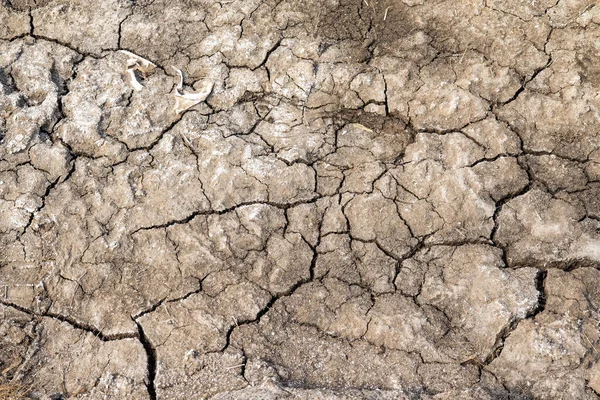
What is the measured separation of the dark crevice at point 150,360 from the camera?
2631mm

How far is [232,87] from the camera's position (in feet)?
11.6

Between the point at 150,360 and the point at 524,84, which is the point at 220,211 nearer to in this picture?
the point at 150,360

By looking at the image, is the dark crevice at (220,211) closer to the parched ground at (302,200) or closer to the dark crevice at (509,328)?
the parched ground at (302,200)

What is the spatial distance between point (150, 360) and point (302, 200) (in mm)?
1097

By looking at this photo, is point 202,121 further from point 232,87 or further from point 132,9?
point 132,9

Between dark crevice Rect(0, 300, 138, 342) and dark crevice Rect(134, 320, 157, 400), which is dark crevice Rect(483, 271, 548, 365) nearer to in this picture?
dark crevice Rect(134, 320, 157, 400)

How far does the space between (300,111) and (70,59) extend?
150 cm

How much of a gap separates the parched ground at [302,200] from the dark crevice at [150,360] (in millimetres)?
11

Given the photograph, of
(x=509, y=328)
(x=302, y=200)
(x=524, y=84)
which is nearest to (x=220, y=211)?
(x=302, y=200)

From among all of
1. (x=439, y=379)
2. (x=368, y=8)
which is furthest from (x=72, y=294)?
(x=368, y=8)

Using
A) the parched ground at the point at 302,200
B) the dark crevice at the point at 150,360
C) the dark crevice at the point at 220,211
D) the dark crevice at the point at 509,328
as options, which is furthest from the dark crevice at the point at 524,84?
the dark crevice at the point at 150,360

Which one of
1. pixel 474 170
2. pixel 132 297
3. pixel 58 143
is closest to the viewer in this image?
pixel 132 297

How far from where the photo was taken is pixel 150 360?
2.72 metres

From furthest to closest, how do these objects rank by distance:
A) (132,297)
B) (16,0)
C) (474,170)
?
(16,0), (474,170), (132,297)
